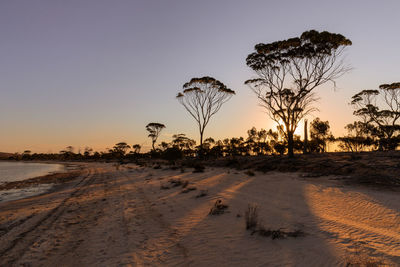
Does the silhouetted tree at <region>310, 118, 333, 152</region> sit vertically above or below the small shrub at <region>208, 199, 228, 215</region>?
above

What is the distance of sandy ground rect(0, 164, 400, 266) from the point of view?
14.6 feet

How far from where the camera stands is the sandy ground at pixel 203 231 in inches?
175

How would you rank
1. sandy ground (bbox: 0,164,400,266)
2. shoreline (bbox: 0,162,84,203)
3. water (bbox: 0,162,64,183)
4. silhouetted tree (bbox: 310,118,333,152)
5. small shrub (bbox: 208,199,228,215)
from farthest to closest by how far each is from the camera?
silhouetted tree (bbox: 310,118,333,152) → water (bbox: 0,162,64,183) → shoreline (bbox: 0,162,84,203) → small shrub (bbox: 208,199,228,215) → sandy ground (bbox: 0,164,400,266)

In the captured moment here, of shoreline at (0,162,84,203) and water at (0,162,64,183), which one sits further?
water at (0,162,64,183)

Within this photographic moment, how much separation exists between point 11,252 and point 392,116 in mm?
61679

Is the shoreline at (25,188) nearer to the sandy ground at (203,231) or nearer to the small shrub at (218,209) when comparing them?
the sandy ground at (203,231)

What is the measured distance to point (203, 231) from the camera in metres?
6.11

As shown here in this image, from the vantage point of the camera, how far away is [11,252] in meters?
5.11

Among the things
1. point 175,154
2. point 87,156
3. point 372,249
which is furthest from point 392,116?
point 87,156

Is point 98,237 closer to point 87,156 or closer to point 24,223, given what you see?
point 24,223

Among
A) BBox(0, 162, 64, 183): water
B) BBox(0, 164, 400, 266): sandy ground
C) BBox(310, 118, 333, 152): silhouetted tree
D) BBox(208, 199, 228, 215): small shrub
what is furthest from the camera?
BBox(310, 118, 333, 152): silhouetted tree

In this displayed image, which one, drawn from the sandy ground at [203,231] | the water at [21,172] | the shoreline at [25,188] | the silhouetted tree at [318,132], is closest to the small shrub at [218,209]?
the sandy ground at [203,231]

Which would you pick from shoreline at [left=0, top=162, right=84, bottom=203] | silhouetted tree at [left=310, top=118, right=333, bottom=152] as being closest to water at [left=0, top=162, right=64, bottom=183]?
shoreline at [left=0, top=162, right=84, bottom=203]

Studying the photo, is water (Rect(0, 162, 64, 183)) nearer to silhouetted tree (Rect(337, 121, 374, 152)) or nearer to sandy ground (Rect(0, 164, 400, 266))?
sandy ground (Rect(0, 164, 400, 266))
